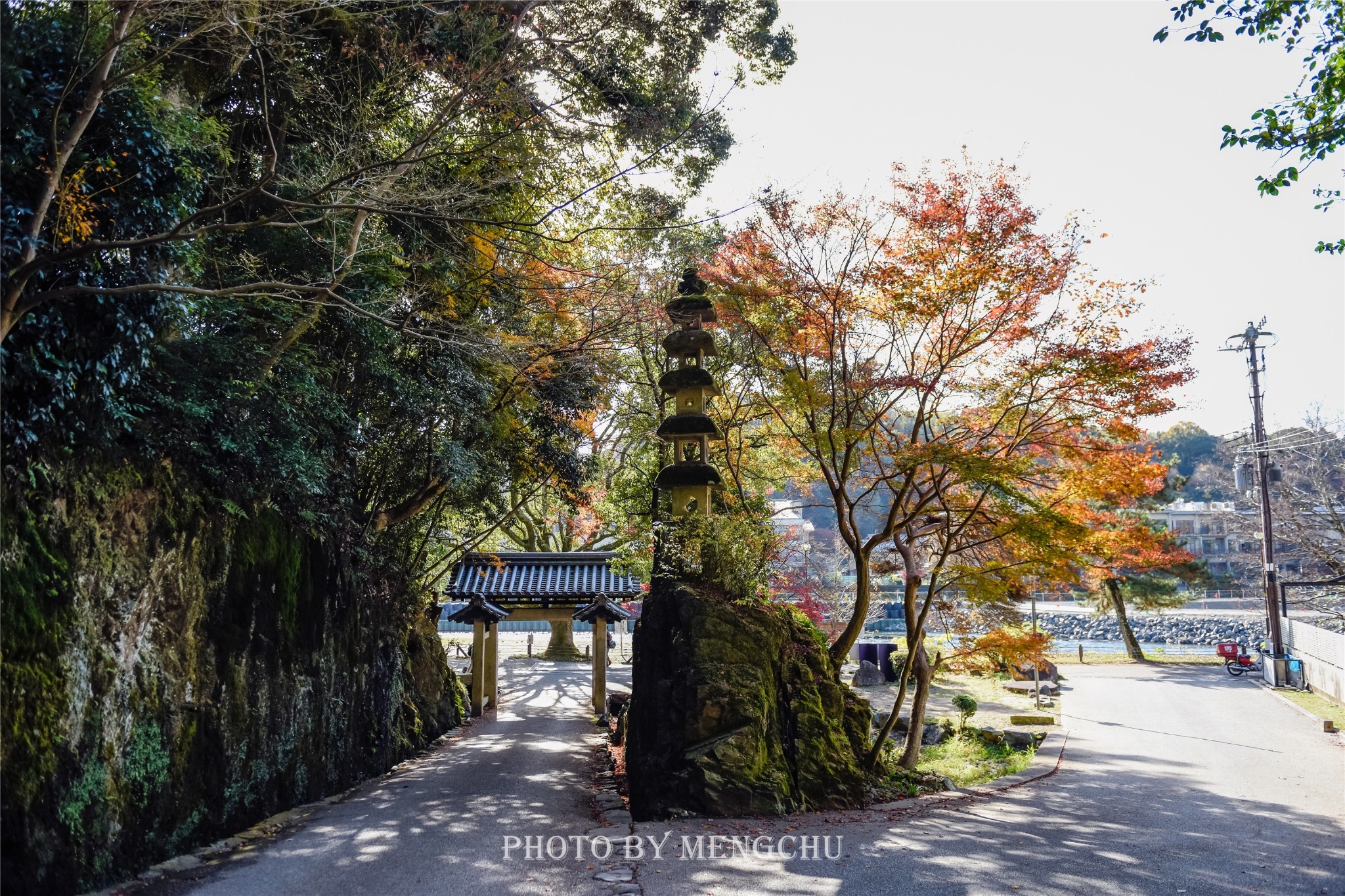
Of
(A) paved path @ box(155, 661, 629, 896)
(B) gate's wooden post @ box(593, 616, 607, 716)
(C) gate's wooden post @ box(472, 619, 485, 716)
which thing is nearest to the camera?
(A) paved path @ box(155, 661, 629, 896)

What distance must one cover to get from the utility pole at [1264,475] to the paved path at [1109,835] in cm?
767

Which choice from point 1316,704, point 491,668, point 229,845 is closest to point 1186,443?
point 1316,704

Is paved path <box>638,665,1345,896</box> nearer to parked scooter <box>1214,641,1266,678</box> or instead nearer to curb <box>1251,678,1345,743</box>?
curb <box>1251,678,1345,743</box>

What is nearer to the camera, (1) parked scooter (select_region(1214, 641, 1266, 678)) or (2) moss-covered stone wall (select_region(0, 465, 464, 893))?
(2) moss-covered stone wall (select_region(0, 465, 464, 893))

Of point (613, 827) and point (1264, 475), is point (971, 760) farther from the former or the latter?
point (1264, 475)

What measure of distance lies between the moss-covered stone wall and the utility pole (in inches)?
760

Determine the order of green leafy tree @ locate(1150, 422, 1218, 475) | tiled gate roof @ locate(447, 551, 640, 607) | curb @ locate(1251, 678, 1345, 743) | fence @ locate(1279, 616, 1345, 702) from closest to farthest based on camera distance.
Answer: curb @ locate(1251, 678, 1345, 743) → fence @ locate(1279, 616, 1345, 702) → tiled gate roof @ locate(447, 551, 640, 607) → green leafy tree @ locate(1150, 422, 1218, 475)

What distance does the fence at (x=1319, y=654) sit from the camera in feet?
49.0

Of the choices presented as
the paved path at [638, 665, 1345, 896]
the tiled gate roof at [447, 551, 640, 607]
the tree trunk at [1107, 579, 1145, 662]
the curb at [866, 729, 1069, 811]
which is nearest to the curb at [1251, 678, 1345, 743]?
the paved path at [638, 665, 1345, 896]

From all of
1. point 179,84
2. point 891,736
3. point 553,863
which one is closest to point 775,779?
point 553,863

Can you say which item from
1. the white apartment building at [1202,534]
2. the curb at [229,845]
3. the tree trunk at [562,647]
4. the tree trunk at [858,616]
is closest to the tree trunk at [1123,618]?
the tree trunk at [562,647]

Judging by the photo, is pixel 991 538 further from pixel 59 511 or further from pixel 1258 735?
pixel 59 511

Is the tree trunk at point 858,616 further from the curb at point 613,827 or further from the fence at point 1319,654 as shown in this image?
the fence at point 1319,654

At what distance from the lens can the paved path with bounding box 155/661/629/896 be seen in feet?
17.7
